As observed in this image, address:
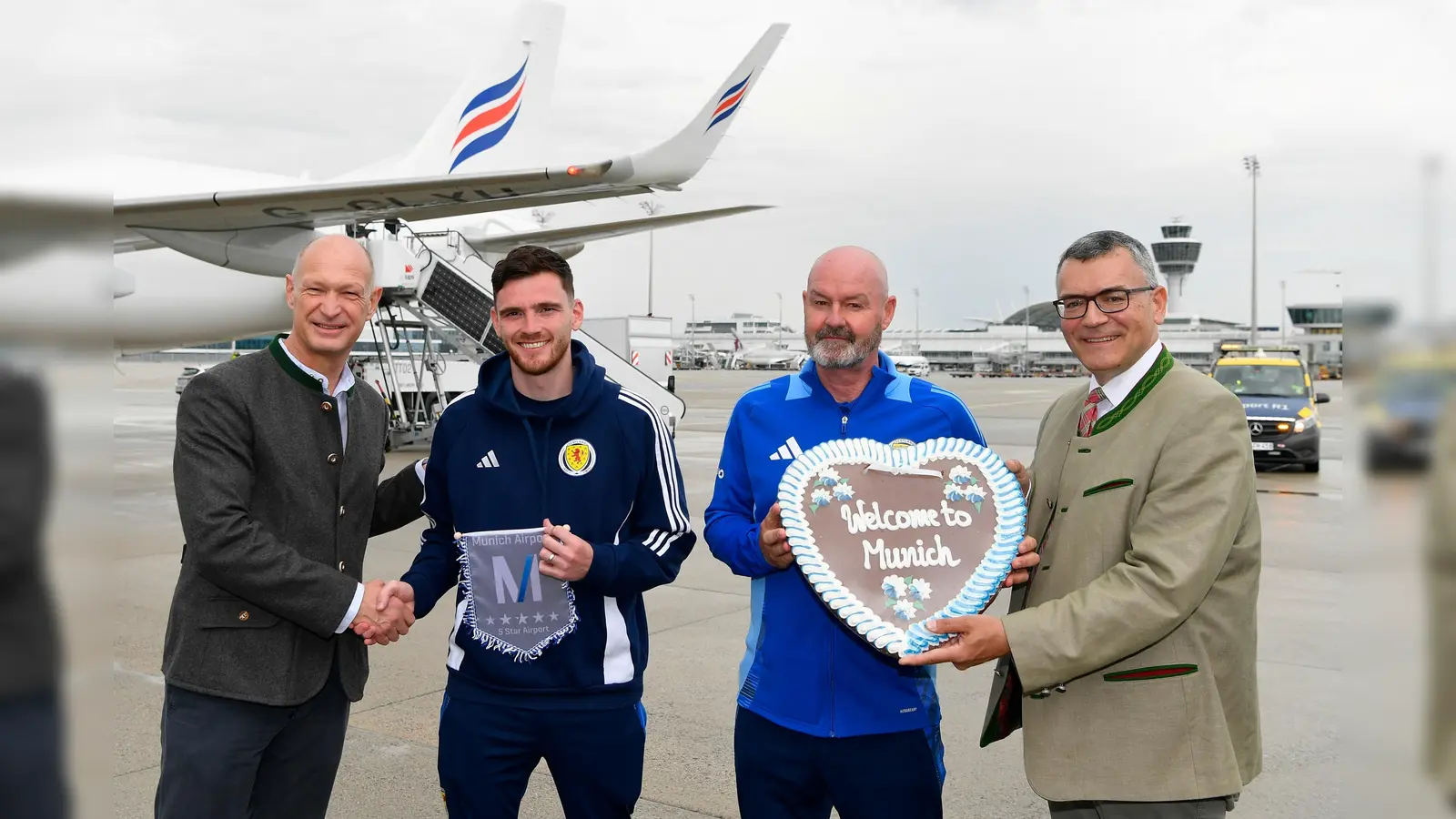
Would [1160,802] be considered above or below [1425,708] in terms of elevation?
below

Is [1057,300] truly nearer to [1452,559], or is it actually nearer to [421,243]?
[1452,559]

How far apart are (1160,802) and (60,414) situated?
2.38 metres

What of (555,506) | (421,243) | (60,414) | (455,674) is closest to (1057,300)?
(555,506)

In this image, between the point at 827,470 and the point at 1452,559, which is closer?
the point at 1452,559

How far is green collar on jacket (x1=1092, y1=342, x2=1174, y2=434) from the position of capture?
247 centimetres

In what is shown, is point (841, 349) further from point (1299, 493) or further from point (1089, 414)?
point (1299, 493)

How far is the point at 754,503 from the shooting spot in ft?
10.4

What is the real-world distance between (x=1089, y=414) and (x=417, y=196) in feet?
44.8

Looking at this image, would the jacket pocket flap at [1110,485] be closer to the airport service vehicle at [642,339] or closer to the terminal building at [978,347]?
the airport service vehicle at [642,339]

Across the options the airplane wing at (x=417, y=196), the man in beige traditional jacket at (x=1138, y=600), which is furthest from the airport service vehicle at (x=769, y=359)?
the man in beige traditional jacket at (x=1138, y=600)

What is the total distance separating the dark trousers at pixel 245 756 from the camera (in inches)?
104

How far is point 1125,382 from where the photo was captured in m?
2.52

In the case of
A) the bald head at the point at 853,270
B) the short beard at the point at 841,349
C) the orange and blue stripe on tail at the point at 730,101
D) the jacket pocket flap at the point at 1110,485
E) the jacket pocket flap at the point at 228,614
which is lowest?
the jacket pocket flap at the point at 228,614

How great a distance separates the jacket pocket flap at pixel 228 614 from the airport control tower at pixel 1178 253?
540 ft
